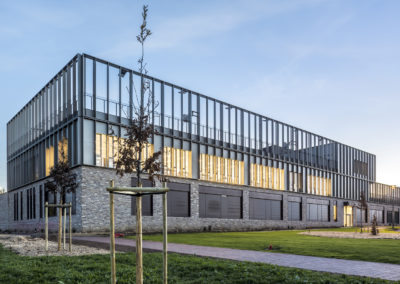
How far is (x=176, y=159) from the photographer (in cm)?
3966

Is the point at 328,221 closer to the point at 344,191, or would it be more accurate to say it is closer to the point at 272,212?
the point at 344,191

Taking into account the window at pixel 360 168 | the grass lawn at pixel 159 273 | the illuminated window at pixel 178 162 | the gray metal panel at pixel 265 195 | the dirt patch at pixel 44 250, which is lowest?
the gray metal panel at pixel 265 195

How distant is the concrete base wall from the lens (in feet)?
103

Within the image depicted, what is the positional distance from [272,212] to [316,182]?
1374cm

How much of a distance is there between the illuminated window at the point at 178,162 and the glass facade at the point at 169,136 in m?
0.10

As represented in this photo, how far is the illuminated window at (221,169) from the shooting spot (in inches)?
1692

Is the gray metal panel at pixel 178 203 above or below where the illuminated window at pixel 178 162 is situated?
below

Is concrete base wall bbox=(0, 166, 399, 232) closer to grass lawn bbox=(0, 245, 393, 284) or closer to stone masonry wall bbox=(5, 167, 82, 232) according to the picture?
stone masonry wall bbox=(5, 167, 82, 232)

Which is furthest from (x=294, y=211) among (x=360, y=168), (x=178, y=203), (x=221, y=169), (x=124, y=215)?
(x=124, y=215)

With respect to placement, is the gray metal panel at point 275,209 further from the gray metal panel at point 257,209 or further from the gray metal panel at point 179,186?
the gray metal panel at point 179,186

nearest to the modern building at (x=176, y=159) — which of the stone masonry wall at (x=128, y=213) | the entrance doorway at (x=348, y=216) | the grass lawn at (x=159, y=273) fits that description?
the stone masonry wall at (x=128, y=213)

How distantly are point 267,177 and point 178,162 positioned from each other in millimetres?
16782

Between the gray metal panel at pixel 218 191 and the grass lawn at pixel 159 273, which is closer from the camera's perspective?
the grass lawn at pixel 159 273

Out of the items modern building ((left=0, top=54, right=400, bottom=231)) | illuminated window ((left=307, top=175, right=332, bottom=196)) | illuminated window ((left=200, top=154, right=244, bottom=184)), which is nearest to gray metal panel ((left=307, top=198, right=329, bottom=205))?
modern building ((left=0, top=54, right=400, bottom=231))
